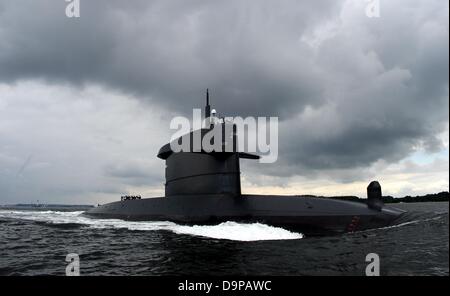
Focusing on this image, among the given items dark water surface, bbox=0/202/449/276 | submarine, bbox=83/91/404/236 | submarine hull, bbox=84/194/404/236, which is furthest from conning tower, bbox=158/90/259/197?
dark water surface, bbox=0/202/449/276

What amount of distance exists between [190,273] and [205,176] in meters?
12.9

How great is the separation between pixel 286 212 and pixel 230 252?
7.35 metres

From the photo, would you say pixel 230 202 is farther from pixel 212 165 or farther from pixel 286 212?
pixel 286 212

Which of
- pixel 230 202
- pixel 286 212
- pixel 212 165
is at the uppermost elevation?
pixel 212 165

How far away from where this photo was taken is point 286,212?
21.0m

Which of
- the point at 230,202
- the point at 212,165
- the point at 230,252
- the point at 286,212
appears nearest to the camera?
the point at 230,252

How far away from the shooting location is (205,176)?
23.8 metres

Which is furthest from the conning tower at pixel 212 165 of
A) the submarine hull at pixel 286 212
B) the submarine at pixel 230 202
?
the submarine hull at pixel 286 212

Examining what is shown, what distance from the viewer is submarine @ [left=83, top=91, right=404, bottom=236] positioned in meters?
20.2

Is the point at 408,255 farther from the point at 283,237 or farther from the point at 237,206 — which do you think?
the point at 237,206

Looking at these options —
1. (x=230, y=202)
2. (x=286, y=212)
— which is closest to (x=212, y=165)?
(x=230, y=202)

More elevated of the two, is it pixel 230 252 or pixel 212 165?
pixel 212 165

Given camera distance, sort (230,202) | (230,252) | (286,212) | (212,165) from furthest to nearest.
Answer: (212,165) → (230,202) → (286,212) → (230,252)

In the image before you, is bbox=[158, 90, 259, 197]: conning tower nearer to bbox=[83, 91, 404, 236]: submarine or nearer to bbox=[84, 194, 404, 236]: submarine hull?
bbox=[83, 91, 404, 236]: submarine
